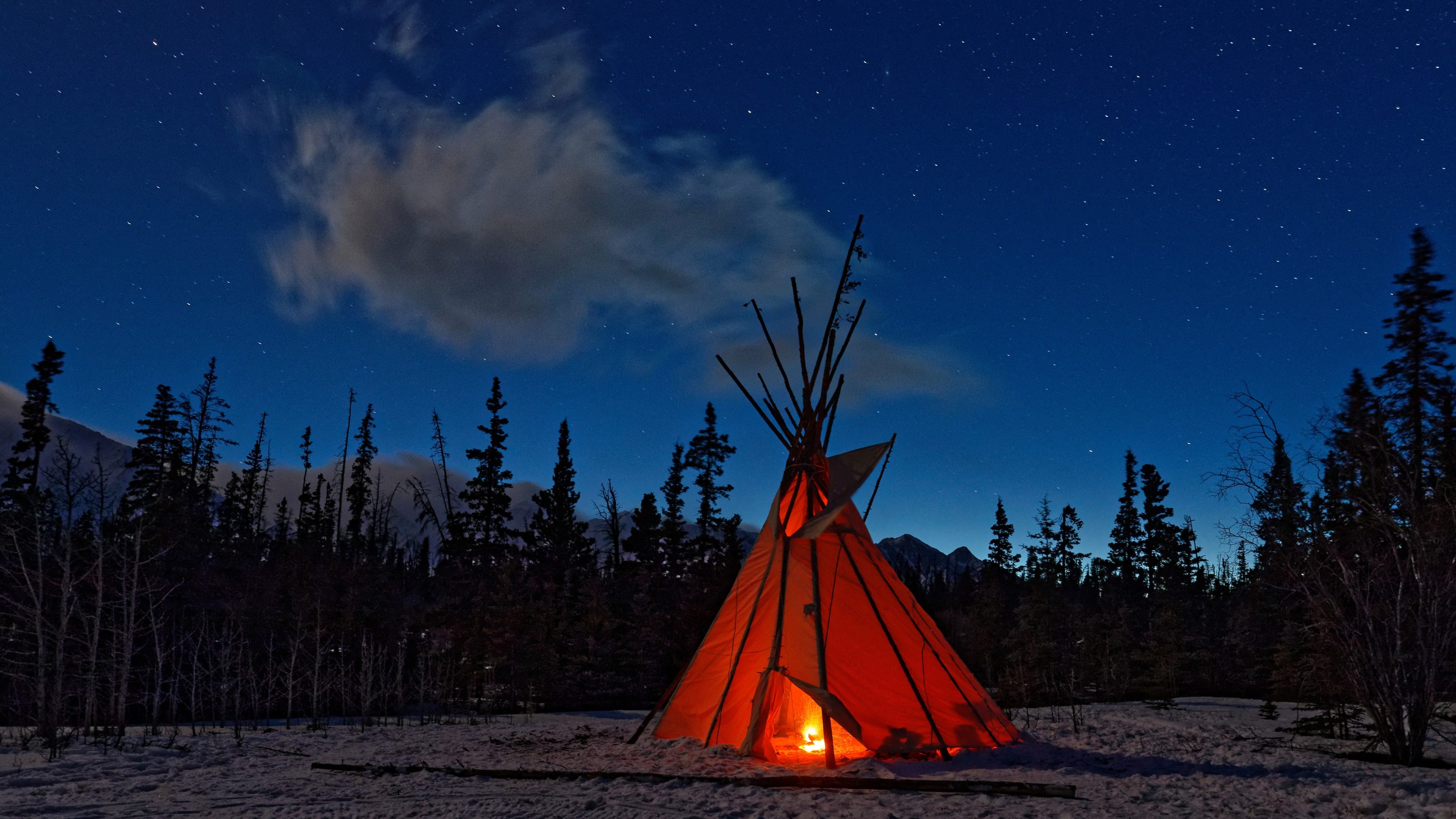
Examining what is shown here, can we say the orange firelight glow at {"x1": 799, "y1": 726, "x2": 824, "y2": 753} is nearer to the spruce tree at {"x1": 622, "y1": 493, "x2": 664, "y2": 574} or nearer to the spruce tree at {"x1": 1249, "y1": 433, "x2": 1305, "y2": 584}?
the spruce tree at {"x1": 1249, "y1": 433, "x2": 1305, "y2": 584}

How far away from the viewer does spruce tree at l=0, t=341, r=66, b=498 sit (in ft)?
100

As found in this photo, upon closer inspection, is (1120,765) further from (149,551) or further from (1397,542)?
(149,551)

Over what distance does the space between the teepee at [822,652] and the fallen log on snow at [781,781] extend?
1028mm

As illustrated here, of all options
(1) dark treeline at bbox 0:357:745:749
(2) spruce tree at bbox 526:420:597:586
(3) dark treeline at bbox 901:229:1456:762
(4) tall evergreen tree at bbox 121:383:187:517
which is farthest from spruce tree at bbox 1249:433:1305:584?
(4) tall evergreen tree at bbox 121:383:187:517

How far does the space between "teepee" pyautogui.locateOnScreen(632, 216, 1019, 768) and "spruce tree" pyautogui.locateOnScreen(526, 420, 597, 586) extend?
18736mm

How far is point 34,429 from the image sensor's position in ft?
103

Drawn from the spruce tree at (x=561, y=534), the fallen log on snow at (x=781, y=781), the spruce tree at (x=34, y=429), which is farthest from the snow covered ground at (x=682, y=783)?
the spruce tree at (x=34, y=429)

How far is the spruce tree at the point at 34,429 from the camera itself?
100 ft

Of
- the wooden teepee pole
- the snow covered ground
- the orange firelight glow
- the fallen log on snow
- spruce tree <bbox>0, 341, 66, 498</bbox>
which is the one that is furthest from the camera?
spruce tree <bbox>0, 341, 66, 498</bbox>

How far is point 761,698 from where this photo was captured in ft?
28.5

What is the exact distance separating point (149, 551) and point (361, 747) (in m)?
13.4

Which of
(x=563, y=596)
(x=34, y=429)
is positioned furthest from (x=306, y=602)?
(x=34, y=429)

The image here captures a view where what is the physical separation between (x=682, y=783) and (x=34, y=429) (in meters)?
36.8

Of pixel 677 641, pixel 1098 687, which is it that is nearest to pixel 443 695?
pixel 677 641
